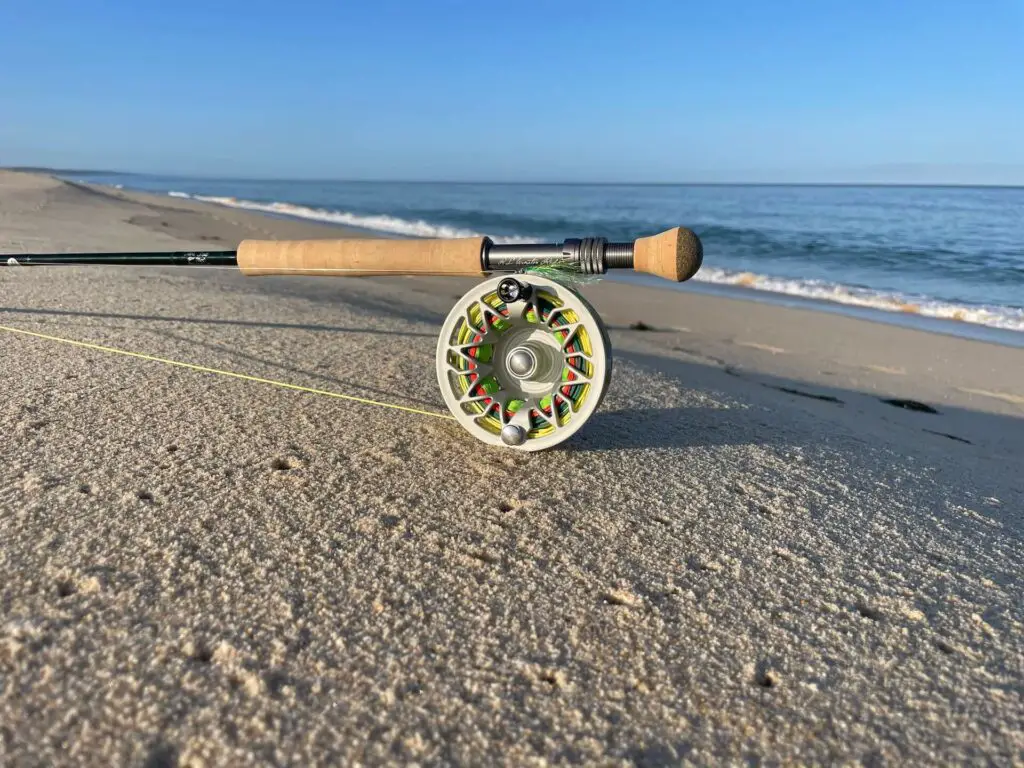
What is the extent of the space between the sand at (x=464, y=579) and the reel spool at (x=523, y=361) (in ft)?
0.47

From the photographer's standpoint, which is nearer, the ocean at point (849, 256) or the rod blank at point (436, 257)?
the rod blank at point (436, 257)

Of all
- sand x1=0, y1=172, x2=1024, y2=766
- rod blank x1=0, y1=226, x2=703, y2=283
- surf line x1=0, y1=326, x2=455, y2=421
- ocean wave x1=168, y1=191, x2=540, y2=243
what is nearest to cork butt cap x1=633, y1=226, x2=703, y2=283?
rod blank x1=0, y1=226, x2=703, y2=283

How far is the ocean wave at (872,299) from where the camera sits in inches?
384

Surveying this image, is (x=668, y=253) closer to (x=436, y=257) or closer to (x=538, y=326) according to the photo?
(x=538, y=326)

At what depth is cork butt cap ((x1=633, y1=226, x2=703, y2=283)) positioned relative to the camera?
2393 millimetres

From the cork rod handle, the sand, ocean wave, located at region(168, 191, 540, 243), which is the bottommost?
the sand

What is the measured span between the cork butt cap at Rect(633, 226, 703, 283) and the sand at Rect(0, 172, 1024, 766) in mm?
682

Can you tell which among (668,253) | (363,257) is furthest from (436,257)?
(668,253)

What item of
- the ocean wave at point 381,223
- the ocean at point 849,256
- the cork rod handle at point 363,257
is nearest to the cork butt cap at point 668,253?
the cork rod handle at point 363,257

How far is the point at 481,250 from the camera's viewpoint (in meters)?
2.59

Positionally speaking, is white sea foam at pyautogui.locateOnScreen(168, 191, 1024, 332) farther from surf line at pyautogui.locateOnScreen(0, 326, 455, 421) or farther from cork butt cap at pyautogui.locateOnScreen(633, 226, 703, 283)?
cork butt cap at pyautogui.locateOnScreen(633, 226, 703, 283)

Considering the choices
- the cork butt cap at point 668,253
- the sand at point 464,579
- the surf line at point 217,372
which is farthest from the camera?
the surf line at point 217,372

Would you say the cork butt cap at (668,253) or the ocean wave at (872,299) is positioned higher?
the cork butt cap at (668,253)

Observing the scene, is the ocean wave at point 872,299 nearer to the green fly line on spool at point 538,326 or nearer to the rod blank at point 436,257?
the rod blank at point 436,257
